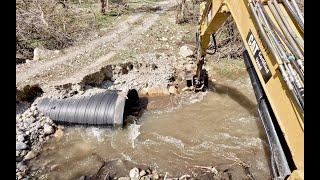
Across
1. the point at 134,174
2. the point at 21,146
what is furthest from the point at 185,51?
the point at 134,174

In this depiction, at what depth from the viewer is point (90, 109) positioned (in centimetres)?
856

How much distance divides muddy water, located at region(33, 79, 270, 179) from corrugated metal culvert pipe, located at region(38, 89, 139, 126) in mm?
238

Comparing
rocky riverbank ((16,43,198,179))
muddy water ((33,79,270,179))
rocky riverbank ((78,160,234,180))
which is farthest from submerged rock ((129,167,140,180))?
rocky riverbank ((16,43,198,179))

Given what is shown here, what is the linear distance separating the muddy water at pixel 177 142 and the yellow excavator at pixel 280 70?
7.68ft

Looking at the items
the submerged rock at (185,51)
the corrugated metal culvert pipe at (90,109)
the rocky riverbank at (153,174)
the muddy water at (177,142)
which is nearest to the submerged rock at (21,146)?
the muddy water at (177,142)

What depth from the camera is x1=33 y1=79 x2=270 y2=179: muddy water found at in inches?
275

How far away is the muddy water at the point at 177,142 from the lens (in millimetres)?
6980

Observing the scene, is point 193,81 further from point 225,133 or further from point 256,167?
point 256,167

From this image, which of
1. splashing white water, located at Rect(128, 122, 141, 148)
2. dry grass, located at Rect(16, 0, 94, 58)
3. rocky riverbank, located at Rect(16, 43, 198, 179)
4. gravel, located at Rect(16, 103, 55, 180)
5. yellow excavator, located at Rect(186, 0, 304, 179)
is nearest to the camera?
yellow excavator, located at Rect(186, 0, 304, 179)

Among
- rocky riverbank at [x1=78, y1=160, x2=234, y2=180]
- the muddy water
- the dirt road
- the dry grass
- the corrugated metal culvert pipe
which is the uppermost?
the dry grass

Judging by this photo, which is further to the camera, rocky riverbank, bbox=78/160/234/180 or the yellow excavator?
rocky riverbank, bbox=78/160/234/180

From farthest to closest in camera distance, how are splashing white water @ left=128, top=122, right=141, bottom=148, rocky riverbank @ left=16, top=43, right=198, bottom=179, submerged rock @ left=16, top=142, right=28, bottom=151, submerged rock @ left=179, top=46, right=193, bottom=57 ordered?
submerged rock @ left=179, top=46, right=193, bottom=57 → splashing white water @ left=128, top=122, right=141, bottom=148 → rocky riverbank @ left=16, top=43, right=198, bottom=179 → submerged rock @ left=16, top=142, right=28, bottom=151

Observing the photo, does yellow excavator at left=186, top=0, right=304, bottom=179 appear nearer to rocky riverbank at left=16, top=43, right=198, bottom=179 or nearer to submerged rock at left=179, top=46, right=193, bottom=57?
rocky riverbank at left=16, top=43, right=198, bottom=179
